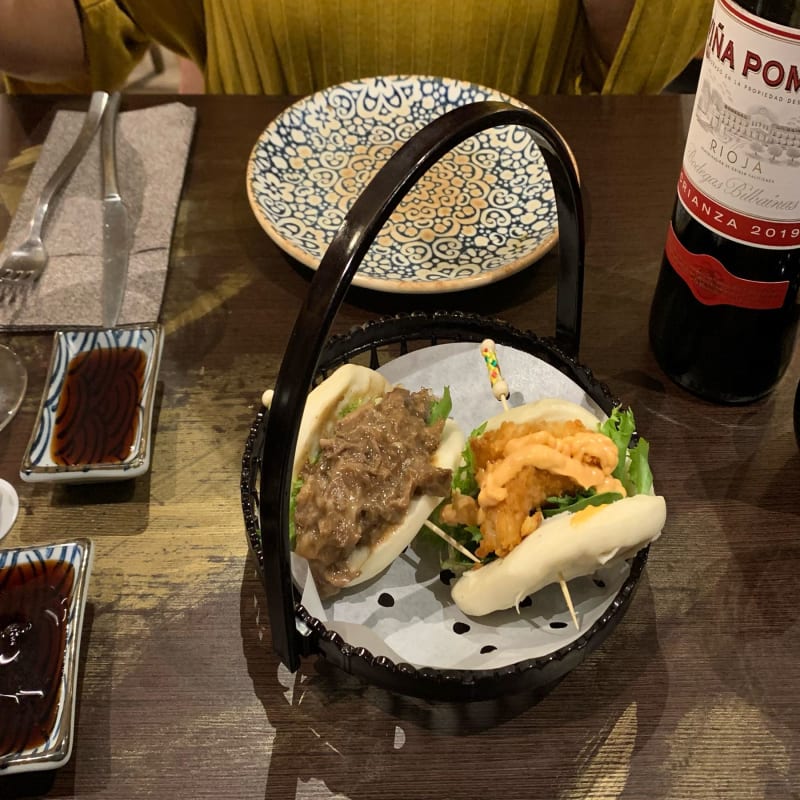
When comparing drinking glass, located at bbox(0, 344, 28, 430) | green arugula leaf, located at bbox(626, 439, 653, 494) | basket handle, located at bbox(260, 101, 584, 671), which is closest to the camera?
basket handle, located at bbox(260, 101, 584, 671)

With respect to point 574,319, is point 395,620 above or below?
below

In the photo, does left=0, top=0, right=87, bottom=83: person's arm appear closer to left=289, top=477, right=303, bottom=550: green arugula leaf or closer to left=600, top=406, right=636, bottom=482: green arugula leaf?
left=289, top=477, right=303, bottom=550: green arugula leaf

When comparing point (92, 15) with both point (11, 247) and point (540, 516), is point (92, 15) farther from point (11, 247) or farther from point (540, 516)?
point (540, 516)

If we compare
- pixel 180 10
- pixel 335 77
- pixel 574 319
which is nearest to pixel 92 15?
pixel 180 10

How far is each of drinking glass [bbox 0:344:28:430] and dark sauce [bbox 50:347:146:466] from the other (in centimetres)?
7

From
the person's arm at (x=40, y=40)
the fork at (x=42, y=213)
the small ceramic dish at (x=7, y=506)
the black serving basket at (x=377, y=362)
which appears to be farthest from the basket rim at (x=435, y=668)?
the person's arm at (x=40, y=40)

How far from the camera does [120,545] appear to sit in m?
0.85

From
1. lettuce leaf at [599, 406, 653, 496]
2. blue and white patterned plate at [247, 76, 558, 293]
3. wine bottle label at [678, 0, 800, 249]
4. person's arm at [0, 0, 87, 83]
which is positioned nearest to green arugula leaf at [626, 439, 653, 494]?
lettuce leaf at [599, 406, 653, 496]

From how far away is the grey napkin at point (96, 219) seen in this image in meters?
1.07

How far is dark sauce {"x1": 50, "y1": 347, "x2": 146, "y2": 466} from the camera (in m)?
0.89

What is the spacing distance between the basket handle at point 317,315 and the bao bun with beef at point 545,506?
178mm

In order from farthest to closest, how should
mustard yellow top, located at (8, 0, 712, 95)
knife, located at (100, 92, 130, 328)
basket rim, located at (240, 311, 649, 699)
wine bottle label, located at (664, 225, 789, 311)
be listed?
mustard yellow top, located at (8, 0, 712, 95), knife, located at (100, 92, 130, 328), wine bottle label, located at (664, 225, 789, 311), basket rim, located at (240, 311, 649, 699)

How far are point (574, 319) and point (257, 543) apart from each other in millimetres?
412

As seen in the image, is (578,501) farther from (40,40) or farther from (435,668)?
(40,40)
